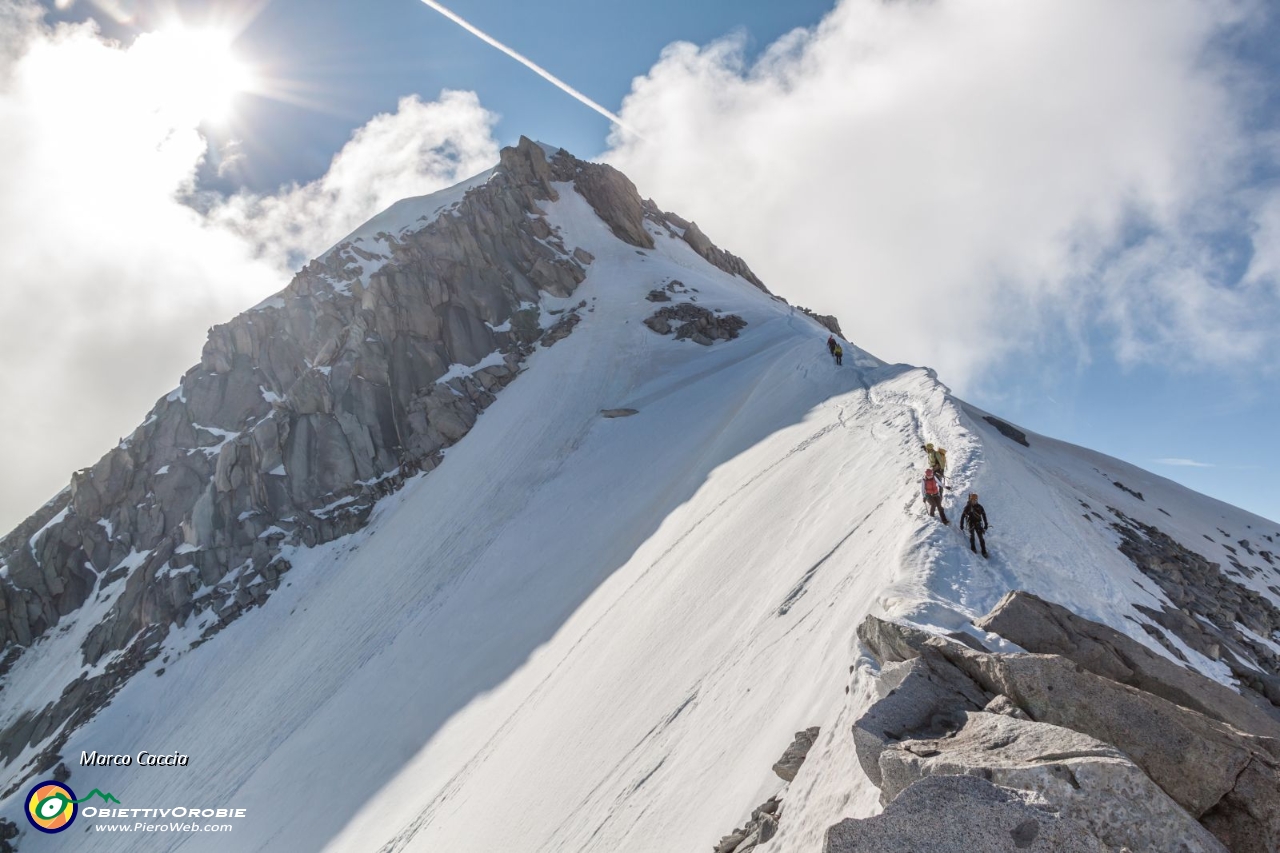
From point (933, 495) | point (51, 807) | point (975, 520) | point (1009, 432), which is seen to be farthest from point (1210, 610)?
point (51, 807)

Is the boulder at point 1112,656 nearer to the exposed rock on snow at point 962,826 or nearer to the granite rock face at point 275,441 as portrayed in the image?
the exposed rock on snow at point 962,826

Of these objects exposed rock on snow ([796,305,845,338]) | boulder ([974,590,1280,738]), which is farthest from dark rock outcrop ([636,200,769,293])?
boulder ([974,590,1280,738])

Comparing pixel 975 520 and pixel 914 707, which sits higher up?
pixel 975 520

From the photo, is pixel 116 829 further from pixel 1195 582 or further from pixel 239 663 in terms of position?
pixel 1195 582

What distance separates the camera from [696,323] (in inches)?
2242

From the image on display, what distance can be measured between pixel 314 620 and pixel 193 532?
2000 cm

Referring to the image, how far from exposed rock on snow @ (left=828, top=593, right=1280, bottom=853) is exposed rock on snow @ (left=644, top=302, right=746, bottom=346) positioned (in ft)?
156

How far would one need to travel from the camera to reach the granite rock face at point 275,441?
49.0 metres

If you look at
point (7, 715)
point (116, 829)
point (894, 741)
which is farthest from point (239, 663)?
point (894, 741)

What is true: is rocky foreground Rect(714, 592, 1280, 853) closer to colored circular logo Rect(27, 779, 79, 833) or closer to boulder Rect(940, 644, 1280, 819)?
boulder Rect(940, 644, 1280, 819)

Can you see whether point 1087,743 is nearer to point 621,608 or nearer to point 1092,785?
point 1092,785

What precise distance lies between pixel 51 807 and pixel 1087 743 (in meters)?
56.4

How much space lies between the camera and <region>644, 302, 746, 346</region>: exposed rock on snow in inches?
2173

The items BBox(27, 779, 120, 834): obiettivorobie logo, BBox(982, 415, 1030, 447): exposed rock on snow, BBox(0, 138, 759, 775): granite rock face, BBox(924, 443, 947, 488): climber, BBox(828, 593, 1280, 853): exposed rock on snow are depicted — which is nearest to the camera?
BBox(828, 593, 1280, 853): exposed rock on snow
